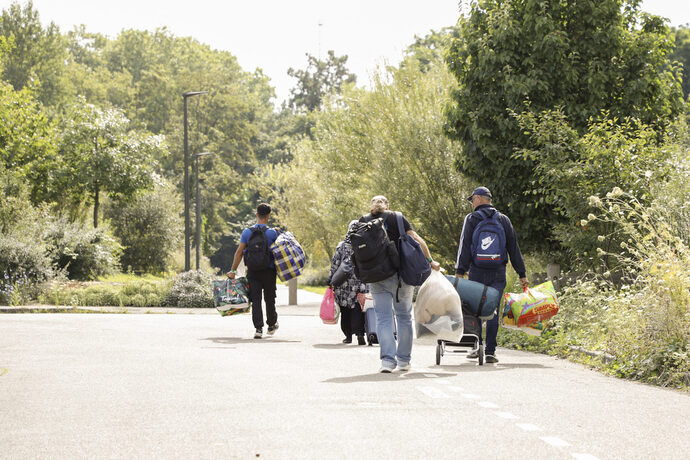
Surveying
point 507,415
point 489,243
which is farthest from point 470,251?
point 507,415

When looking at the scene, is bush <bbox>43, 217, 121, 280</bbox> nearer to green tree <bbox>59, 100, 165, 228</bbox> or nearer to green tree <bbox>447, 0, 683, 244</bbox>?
green tree <bbox>59, 100, 165, 228</bbox>

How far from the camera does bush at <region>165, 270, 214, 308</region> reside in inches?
1005

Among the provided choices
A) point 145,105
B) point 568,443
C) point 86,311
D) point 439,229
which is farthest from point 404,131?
point 145,105

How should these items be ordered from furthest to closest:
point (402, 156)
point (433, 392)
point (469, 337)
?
point (402, 156) → point (469, 337) → point (433, 392)

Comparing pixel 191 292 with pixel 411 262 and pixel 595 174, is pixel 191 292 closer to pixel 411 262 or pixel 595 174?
pixel 595 174

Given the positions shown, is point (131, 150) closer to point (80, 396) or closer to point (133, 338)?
point (133, 338)

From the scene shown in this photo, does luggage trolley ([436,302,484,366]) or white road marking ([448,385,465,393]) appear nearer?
white road marking ([448,385,465,393])

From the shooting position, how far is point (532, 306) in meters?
11.9

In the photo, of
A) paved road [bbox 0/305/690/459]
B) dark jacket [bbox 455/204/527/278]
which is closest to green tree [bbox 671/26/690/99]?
paved road [bbox 0/305/690/459]

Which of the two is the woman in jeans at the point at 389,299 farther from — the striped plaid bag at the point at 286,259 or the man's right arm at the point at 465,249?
the striped plaid bag at the point at 286,259

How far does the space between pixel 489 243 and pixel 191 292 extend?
15.5 metres

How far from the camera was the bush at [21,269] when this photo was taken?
80.2 feet

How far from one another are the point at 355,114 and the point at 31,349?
17.9 metres

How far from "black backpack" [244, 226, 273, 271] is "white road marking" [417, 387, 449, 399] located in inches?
224
